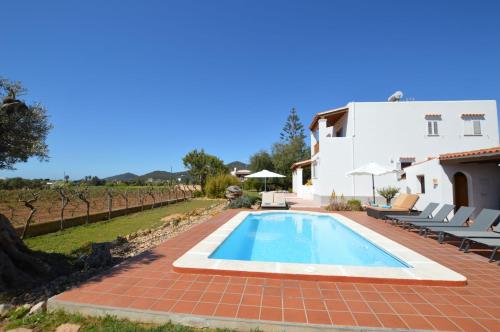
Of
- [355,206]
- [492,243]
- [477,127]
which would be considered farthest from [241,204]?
[477,127]

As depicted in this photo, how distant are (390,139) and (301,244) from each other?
1252cm

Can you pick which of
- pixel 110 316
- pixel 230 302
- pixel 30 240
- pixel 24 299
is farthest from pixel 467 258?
pixel 30 240

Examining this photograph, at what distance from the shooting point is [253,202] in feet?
53.4

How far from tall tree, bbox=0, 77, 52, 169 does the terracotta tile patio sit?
10.1 feet

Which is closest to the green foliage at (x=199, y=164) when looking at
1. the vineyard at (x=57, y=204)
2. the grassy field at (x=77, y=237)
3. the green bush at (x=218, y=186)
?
the vineyard at (x=57, y=204)

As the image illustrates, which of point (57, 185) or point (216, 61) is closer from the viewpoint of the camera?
point (57, 185)

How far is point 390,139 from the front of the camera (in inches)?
652

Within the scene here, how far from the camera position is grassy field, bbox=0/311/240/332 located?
2.93 meters

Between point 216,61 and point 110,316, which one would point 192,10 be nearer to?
point 216,61

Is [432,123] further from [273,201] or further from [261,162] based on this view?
[261,162]

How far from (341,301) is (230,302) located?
5.35ft

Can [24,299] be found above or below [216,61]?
below

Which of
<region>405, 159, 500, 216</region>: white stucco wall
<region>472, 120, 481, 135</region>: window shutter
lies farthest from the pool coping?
<region>472, 120, 481, 135</region>: window shutter

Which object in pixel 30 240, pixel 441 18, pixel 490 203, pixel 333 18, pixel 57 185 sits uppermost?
pixel 333 18
